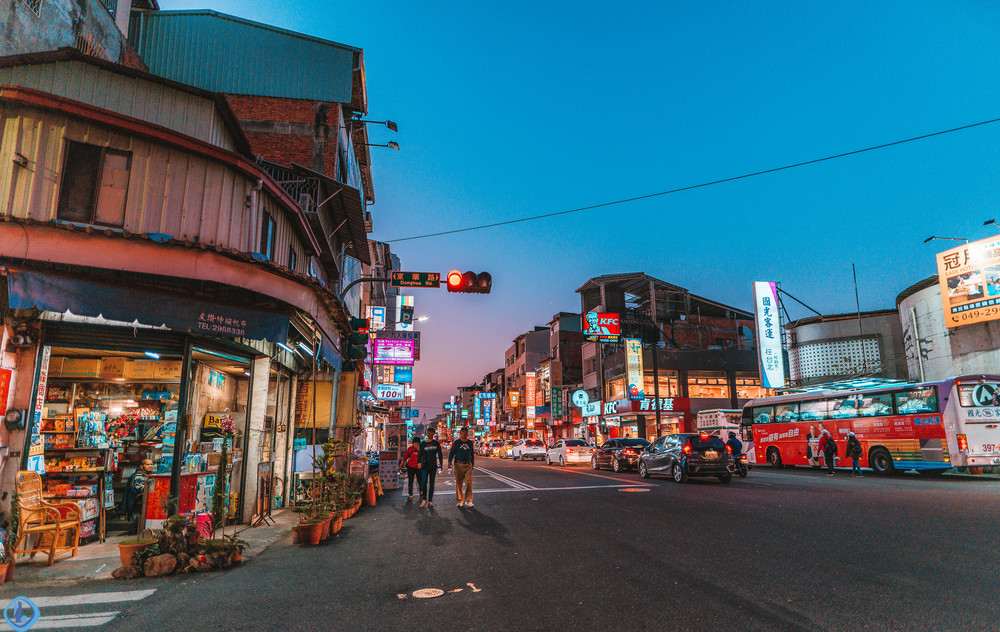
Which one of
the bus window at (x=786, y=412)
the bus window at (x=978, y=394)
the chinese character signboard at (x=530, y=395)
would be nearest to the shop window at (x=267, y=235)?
the bus window at (x=978, y=394)

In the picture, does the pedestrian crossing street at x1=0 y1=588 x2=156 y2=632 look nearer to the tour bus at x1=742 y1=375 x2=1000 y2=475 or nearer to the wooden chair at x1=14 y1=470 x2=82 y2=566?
the wooden chair at x1=14 y1=470 x2=82 y2=566

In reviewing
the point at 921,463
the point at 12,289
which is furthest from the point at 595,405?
the point at 12,289

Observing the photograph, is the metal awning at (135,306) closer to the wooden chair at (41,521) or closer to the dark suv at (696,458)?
the wooden chair at (41,521)

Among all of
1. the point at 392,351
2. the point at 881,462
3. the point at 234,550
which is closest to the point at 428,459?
the point at 234,550

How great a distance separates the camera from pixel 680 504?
1272 centimetres

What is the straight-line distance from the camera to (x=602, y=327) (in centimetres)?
5153

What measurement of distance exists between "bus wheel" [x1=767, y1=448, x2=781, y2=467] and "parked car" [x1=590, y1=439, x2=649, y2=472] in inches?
296

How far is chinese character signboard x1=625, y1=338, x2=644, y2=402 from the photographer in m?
47.8

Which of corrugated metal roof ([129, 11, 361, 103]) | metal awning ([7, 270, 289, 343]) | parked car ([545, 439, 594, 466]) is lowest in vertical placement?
parked car ([545, 439, 594, 466])

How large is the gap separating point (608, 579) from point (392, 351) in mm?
30818

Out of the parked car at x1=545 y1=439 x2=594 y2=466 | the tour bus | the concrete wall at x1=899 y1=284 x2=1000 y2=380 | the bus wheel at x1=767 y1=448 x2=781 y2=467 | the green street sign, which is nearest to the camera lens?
the green street sign

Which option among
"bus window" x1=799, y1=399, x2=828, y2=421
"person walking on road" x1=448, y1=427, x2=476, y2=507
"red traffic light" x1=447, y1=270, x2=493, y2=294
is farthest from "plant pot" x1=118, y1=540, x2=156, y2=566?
"bus window" x1=799, y1=399, x2=828, y2=421

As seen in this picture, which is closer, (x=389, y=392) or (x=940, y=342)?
(x=940, y=342)

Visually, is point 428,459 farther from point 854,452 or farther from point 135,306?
point 854,452
